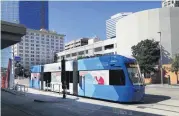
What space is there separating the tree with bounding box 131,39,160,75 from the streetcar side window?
121 ft

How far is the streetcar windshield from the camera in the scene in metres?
18.5

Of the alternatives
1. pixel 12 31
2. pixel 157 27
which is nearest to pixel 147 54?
pixel 157 27

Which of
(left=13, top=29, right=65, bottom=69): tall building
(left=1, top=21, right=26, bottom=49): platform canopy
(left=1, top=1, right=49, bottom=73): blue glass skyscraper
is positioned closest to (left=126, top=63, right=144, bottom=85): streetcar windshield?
(left=1, top=21, right=26, bottom=49): platform canopy

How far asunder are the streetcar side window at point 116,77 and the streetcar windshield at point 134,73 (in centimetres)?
50

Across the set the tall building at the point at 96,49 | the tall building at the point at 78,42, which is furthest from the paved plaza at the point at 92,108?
the tall building at the point at 78,42

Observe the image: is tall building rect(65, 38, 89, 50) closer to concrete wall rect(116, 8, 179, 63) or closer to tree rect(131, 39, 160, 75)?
concrete wall rect(116, 8, 179, 63)

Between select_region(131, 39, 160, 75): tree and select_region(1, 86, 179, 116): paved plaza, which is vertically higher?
select_region(131, 39, 160, 75): tree

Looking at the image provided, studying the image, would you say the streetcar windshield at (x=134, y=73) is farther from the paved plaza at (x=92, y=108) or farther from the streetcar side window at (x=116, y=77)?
the paved plaza at (x=92, y=108)

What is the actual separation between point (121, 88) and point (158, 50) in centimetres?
4166

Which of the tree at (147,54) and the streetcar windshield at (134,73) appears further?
the tree at (147,54)

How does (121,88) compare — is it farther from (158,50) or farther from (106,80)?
(158,50)

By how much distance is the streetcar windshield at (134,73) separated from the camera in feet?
60.6

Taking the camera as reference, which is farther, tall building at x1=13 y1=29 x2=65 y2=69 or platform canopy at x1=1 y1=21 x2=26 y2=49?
tall building at x1=13 y1=29 x2=65 y2=69

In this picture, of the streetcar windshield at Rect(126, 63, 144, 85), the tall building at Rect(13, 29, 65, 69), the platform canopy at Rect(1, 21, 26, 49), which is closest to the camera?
the platform canopy at Rect(1, 21, 26, 49)
